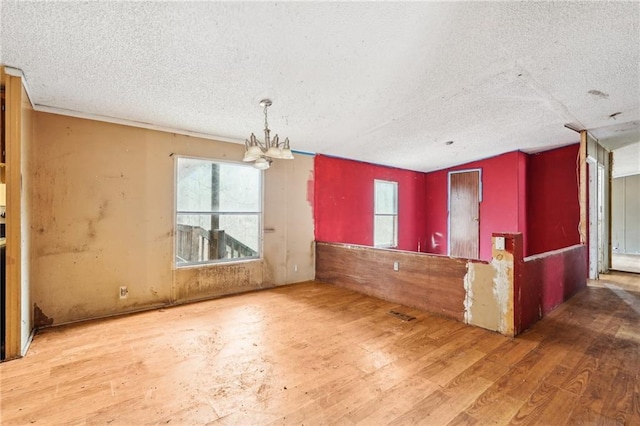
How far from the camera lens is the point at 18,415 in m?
1.63

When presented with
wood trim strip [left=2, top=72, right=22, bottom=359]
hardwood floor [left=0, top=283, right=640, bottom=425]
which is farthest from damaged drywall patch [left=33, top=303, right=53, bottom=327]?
wood trim strip [left=2, top=72, right=22, bottom=359]

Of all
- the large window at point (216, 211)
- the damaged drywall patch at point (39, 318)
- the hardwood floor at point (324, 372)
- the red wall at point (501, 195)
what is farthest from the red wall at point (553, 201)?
the damaged drywall patch at point (39, 318)

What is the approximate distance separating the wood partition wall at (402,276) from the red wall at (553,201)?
3.56m

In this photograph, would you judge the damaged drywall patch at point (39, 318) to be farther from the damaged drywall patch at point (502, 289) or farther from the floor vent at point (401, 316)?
the damaged drywall patch at point (502, 289)

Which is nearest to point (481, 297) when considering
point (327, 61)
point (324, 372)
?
point (324, 372)

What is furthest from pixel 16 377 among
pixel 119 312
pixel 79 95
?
pixel 79 95

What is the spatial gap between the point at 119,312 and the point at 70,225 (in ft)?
3.64

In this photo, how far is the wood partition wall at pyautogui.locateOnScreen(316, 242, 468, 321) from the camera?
3092 mm

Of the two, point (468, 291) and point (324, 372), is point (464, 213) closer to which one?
point (468, 291)

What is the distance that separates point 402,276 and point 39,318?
3.98 meters

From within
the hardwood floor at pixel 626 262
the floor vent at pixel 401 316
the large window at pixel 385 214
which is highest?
the large window at pixel 385 214

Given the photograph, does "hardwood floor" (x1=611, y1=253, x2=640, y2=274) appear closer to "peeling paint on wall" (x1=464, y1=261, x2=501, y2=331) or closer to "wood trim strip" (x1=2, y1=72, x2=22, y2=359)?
"peeling paint on wall" (x1=464, y1=261, x2=501, y2=331)

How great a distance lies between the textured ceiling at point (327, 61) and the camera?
70.0 inches

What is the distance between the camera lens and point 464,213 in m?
6.22
